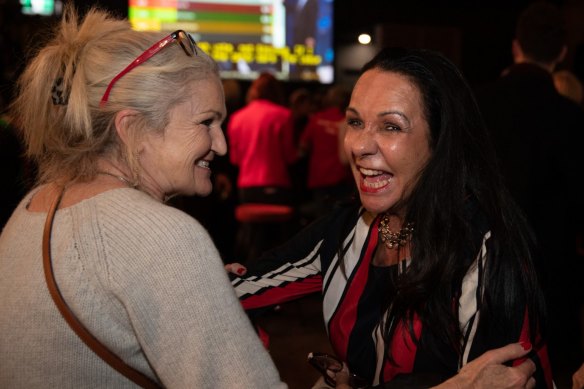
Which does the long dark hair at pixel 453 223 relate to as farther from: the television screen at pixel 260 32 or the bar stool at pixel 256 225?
the television screen at pixel 260 32

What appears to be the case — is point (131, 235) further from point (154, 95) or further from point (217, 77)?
point (217, 77)

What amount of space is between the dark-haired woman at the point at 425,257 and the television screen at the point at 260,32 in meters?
6.08

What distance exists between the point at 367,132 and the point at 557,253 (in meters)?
1.89

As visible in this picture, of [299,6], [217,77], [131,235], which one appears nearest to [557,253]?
[217,77]

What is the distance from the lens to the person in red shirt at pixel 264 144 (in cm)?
514

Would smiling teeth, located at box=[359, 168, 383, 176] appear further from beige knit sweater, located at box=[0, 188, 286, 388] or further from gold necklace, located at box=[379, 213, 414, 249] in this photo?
beige knit sweater, located at box=[0, 188, 286, 388]

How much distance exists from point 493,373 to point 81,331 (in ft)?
2.76

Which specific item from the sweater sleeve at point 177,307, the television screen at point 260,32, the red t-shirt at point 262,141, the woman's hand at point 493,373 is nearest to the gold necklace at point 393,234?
the woman's hand at point 493,373

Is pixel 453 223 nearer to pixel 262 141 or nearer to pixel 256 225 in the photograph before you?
pixel 262 141

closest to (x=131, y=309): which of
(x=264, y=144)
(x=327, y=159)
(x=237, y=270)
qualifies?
(x=237, y=270)

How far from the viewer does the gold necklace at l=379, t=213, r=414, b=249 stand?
1.66m

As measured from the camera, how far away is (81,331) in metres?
1.04

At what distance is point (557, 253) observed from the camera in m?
3.12

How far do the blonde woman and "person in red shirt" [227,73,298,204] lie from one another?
3823 millimetres
